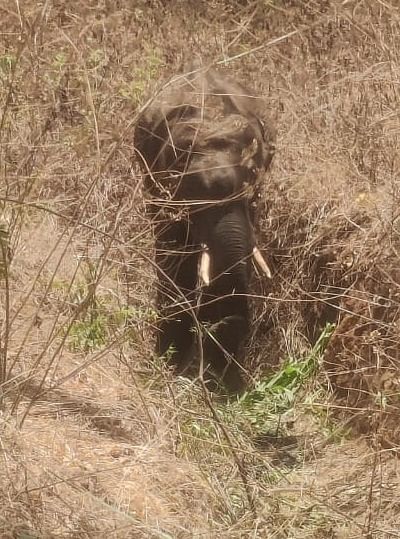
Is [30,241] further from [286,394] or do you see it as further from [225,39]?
[225,39]

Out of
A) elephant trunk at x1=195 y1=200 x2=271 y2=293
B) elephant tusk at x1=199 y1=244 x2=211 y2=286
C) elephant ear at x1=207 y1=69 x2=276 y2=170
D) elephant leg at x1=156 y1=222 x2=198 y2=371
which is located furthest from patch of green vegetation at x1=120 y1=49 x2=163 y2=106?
elephant tusk at x1=199 y1=244 x2=211 y2=286

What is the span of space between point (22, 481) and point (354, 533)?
1372 millimetres

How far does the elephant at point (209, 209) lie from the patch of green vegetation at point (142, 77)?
51 centimetres

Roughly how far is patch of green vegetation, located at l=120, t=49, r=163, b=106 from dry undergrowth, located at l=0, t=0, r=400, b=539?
0.03 metres

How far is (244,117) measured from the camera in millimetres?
6863

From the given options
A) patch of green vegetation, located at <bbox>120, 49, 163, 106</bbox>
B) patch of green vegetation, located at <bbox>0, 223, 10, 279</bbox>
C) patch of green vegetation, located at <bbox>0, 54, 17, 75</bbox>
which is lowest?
patch of green vegetation, located at <bbox>0, 223, 10, 279</bbox>

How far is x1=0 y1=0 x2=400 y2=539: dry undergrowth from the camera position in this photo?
4.69 m

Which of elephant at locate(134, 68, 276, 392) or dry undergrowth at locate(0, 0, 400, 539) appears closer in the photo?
dry undergrowth at locate(0, 0, 400, 539)

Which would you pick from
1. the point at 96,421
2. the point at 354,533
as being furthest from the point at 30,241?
the point at 354,533

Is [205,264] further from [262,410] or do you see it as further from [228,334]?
[262,410]

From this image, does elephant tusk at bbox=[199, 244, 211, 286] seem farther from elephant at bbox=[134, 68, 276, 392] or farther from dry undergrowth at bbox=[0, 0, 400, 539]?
dry undergrowth at bbox=[0, 0, 400, 539]

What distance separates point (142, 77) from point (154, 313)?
10.1 feet

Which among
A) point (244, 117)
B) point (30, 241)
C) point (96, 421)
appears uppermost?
point (244, 117)

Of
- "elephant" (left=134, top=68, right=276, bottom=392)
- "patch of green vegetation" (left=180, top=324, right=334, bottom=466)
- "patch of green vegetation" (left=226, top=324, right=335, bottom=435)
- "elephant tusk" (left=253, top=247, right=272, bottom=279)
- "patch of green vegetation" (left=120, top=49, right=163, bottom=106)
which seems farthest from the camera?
"patch of green vegetation" (left=120, top=49, right=163, bottom=106)
